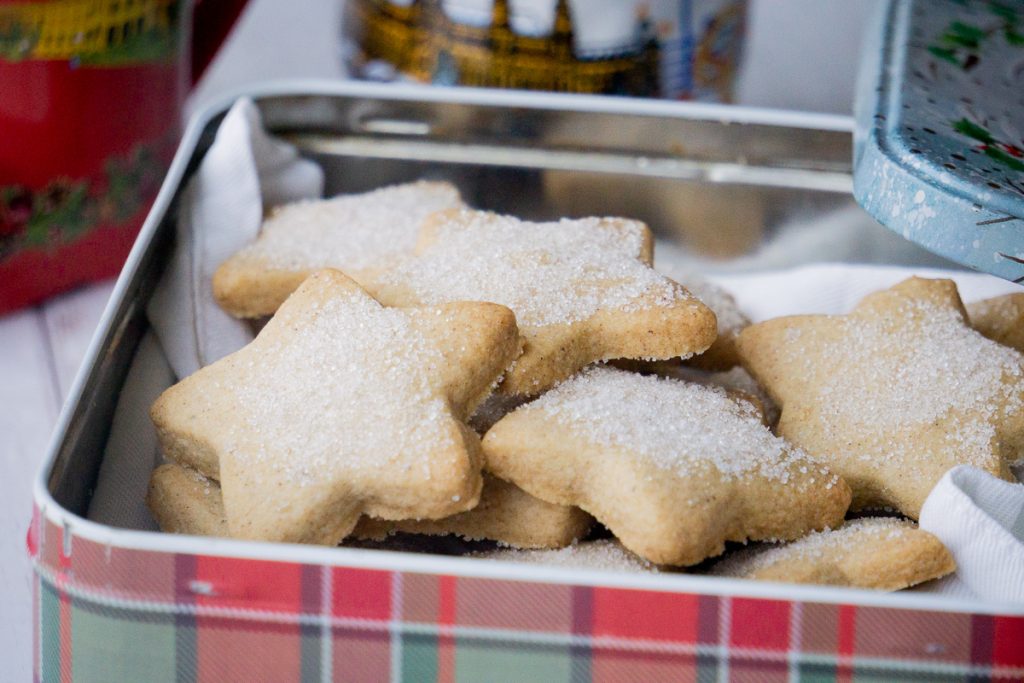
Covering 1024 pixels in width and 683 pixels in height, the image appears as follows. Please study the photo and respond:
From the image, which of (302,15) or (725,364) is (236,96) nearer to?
(725,364)

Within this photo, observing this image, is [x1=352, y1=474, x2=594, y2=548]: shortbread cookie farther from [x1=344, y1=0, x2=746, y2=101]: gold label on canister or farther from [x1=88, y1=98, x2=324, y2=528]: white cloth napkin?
[x1=344, y1=0, x2=746, y2=101]: gold label on canister

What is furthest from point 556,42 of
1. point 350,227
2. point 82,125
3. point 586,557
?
point 586,557

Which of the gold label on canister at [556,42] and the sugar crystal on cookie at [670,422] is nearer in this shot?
the sugar crystal on cookie at [670,422]

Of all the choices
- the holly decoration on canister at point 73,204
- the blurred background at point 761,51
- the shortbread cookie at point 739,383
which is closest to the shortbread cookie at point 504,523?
the shortbread cookie at point 739,383

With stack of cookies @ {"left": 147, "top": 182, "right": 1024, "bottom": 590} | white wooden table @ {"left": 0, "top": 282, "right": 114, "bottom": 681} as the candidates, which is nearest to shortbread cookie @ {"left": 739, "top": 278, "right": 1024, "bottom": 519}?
stack of cookies @ {"left": 147, "top": 182, "right": 1024, "bottom": 590}

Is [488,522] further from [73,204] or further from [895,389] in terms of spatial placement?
[73,204]

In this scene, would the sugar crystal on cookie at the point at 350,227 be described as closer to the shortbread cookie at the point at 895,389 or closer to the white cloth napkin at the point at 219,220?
the white cloth napkin at the point at 219,220

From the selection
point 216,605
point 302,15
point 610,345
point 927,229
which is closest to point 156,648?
point 216,605
